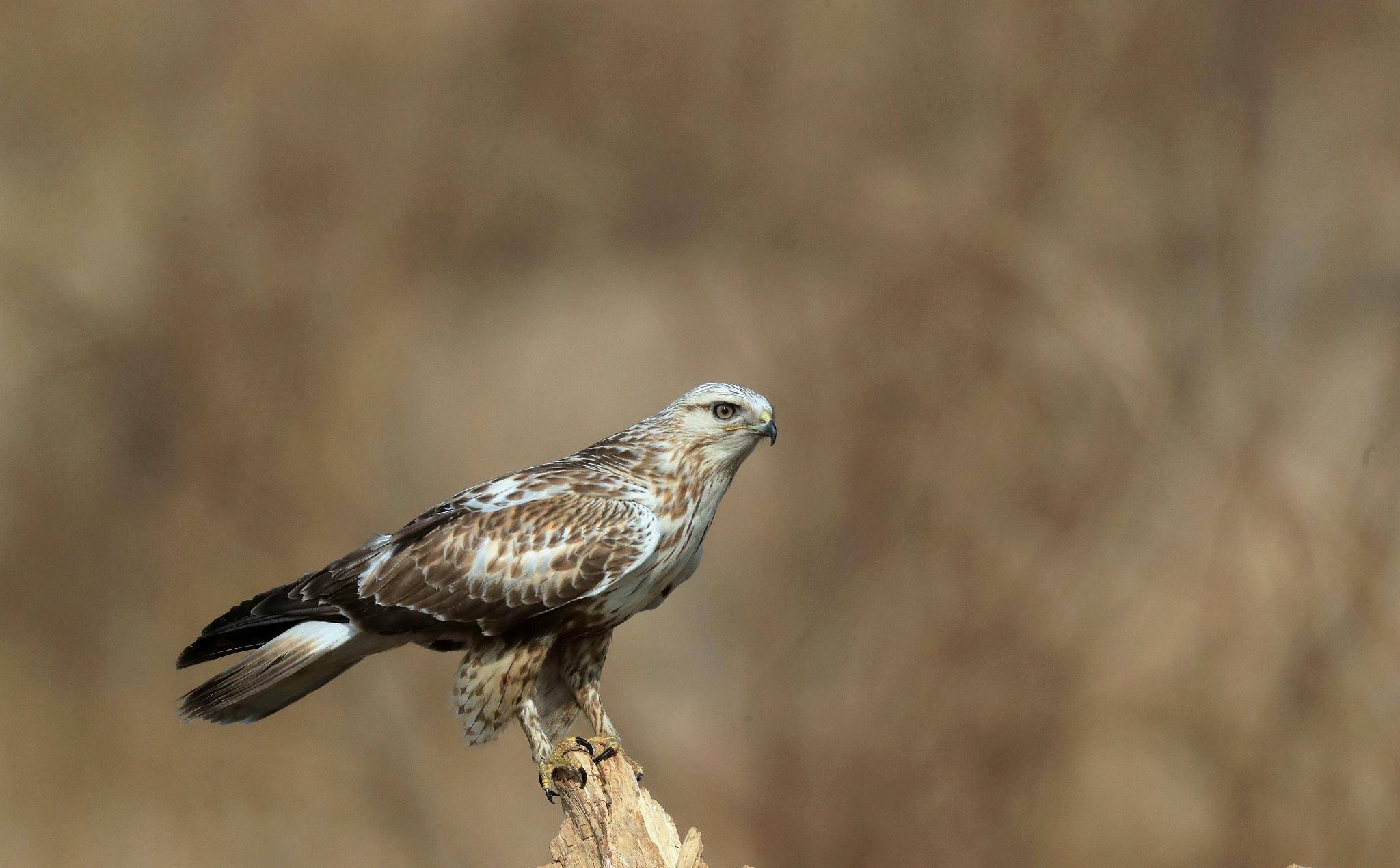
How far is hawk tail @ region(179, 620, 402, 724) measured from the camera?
2514 millimetres

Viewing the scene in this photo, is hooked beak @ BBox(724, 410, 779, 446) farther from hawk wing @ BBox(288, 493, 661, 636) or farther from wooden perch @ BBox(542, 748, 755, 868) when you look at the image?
wooden perch @ BBox(542, 748, 755, 868)

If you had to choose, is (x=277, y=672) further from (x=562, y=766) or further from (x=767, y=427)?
(x=767, y=427)

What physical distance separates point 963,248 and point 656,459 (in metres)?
2.71

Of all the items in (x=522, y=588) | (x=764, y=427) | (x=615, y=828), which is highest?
(x=764, y=427)

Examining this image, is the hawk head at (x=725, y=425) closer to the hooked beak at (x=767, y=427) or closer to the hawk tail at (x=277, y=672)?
Result: the hooked beak at (x=767, y=427)

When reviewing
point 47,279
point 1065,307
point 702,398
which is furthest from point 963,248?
point 47,279

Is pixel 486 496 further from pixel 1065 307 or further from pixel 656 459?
pixel 1065 307

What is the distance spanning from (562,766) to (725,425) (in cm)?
77

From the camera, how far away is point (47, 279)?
16.1 ft

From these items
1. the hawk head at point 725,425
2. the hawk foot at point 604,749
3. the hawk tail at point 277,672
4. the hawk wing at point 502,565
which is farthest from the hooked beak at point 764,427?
the hawk tail at point 277,672

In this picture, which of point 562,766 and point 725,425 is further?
point 725,425

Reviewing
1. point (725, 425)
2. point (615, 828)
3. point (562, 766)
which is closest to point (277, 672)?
point (562, 766)

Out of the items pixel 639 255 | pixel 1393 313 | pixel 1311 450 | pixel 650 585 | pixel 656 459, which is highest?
pixel 639 255

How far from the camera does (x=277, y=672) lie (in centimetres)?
251
